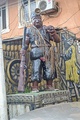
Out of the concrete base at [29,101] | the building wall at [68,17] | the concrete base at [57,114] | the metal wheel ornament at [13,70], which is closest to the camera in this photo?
the concrete base at [57,114]

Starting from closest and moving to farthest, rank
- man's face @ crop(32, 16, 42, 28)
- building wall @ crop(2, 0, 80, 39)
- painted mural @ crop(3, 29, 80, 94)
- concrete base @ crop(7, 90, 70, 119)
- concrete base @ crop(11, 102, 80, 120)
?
concrete base @ crop(11, 102, 80, 120)
concrete base @ crop(7, 90, 70, 119)
man's face @ crop(32, 16, 42, 28)
painted mural @ crop(3, 29, 80, 94)
building wall @ crop(2, 0, 80, 39)

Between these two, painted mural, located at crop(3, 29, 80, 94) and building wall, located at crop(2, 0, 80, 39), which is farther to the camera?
building wall, located at crop(2, 0, 80, 39)

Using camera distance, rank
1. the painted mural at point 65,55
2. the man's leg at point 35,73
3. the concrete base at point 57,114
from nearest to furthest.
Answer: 1. the concrete base at point 57,114
2. the man's leg at point 35,73
3. the painted mural at point 65,55

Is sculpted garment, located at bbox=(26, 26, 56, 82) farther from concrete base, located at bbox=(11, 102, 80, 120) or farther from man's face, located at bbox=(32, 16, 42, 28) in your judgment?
concrete base, located at bbox=(11, 102, 80, 120)

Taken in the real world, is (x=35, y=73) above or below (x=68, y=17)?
below

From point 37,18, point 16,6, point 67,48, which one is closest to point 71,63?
point 67,48

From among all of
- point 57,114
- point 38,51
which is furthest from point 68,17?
point 57,114

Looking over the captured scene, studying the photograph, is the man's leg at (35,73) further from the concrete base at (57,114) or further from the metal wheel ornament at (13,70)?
the concrete base at (57,114)

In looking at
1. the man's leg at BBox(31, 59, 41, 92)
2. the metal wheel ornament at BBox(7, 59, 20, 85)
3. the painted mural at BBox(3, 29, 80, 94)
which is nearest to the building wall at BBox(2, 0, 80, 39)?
the painted mural at BBox(3, 29, 80, 94)

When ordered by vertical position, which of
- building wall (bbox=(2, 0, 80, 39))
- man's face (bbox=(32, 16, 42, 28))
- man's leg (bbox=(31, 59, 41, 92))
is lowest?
man's leg (bbox=(31, 59, 41, 92))

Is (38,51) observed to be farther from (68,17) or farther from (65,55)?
(68,17)

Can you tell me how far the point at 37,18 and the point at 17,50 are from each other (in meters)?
2.64

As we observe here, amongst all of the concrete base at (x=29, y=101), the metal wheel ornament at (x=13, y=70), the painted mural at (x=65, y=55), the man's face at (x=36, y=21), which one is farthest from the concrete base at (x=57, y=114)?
the painted mural at (x=65, y=55)

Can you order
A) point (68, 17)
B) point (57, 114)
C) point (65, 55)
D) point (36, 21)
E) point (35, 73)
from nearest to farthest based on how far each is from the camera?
1. point (57, 114)
2. point (35, 73)
3. point (36, 21)
4. point (65, 55)
5. point (68, 17)
